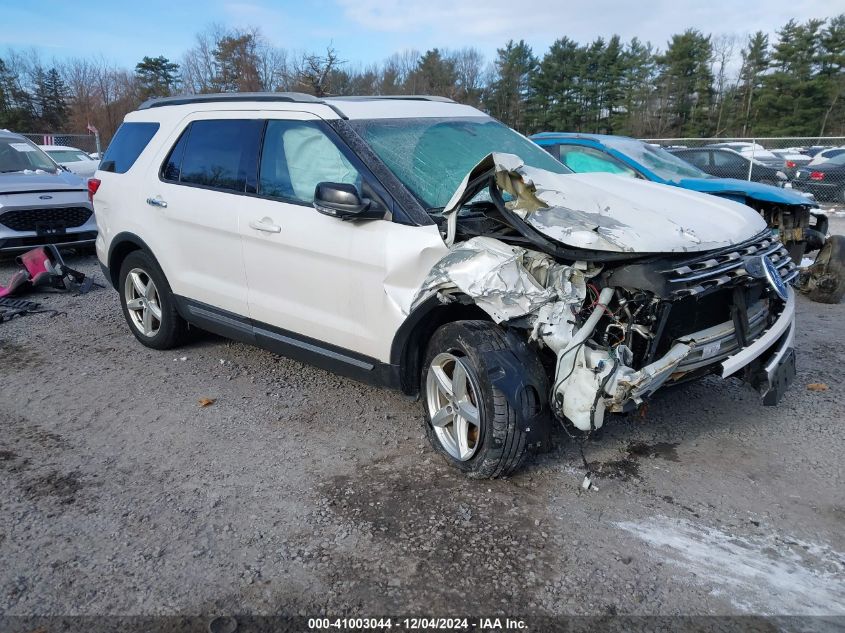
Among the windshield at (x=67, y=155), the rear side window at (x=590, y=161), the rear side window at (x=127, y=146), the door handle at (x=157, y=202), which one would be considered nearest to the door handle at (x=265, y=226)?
the door handle at (x=157, y=202)

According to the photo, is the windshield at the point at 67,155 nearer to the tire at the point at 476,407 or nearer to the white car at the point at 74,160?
the white car at the point at 74,160

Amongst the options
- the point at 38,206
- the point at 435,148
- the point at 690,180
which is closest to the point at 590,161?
the point at 690,180

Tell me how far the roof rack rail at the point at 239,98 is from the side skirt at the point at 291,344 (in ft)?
4.84

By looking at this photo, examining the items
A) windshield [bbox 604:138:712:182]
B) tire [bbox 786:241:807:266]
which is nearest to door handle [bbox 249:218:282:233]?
windshield [bbox 604:138:712:182]

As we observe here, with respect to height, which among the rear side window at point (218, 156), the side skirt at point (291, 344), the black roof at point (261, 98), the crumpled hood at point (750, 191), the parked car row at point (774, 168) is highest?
the black roof at point (261, 98)

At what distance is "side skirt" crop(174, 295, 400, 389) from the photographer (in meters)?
3.96

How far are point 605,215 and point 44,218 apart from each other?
8.23 meters

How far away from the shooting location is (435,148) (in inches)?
167

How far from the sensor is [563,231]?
3135mm

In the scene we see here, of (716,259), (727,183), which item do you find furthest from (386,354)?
(727,183)

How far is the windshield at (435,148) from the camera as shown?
390 centimetres

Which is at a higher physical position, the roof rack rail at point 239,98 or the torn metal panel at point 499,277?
the roof rack rail at point 239,98

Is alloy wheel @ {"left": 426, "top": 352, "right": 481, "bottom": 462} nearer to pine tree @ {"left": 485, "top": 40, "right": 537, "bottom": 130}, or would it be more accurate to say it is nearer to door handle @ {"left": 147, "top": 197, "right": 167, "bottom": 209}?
door handle @ {"left": 147, "top": 197, "right": 167, "bottom": 209}

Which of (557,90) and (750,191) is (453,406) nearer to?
(750,191)
